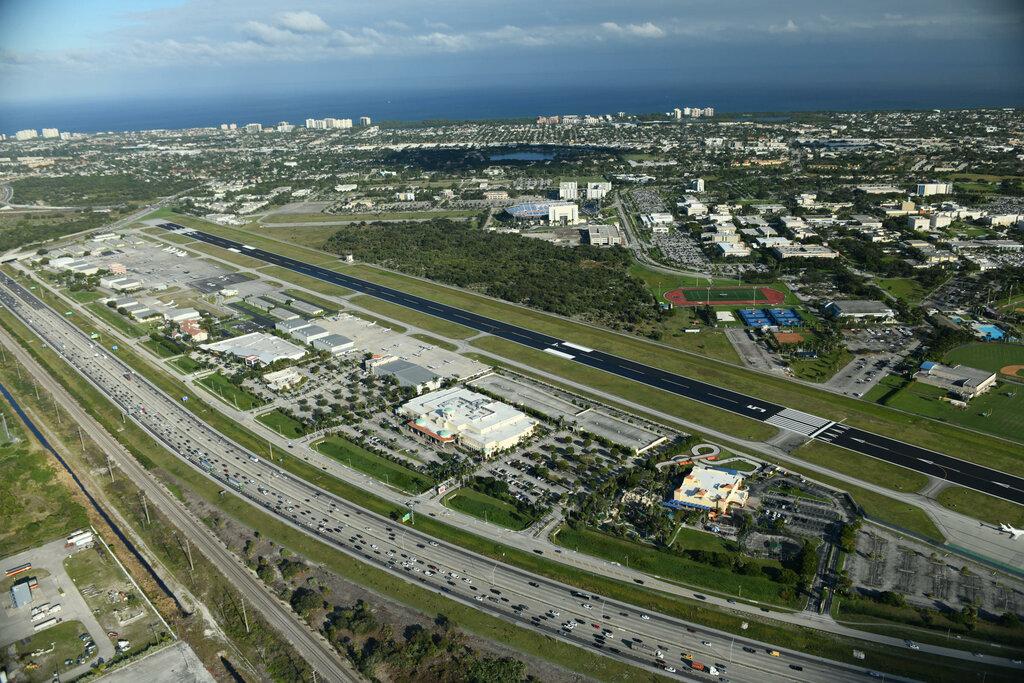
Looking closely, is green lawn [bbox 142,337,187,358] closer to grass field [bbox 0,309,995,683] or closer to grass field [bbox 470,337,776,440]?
grass field [bbox 0,309,995,683]

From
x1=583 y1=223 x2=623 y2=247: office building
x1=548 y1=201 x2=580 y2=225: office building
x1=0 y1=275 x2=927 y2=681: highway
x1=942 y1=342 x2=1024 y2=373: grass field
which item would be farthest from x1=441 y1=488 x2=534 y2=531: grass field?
x1=548 y1=201 x2=580 y2=225: office building

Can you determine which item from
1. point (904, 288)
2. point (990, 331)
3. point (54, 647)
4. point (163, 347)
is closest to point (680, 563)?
point (54, 647)

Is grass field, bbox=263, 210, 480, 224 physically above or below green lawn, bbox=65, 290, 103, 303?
above

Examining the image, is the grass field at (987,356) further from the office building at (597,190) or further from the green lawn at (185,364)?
the office building at (597,190)

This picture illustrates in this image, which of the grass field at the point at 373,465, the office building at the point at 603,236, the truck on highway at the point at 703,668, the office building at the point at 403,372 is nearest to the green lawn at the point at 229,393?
the grass field at the point at 373,465

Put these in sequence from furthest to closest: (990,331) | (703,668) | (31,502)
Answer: (990,331)
(31,502)
(703,668)

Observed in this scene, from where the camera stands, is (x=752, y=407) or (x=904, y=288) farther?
(x=904, y=288)

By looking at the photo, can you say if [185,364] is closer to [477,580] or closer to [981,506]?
[477,580]

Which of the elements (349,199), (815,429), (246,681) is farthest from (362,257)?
(246,681)
